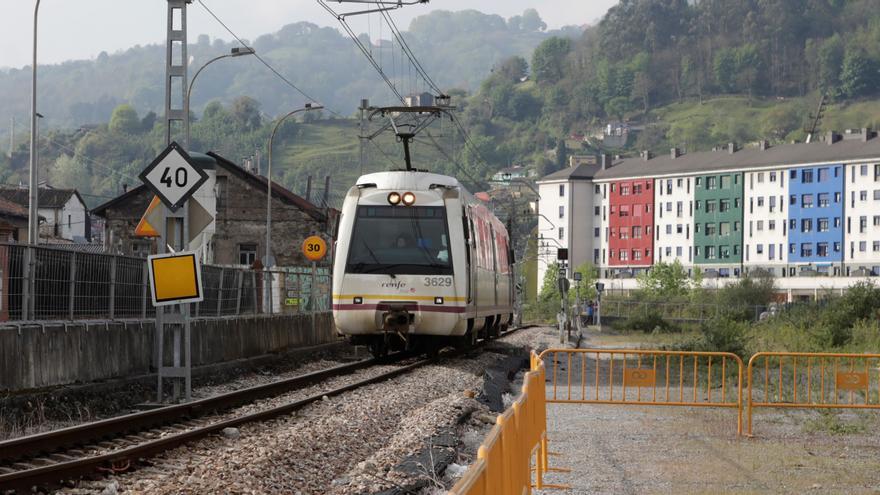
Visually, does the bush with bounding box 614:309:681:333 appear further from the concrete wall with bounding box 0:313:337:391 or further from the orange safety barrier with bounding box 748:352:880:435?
the concrete wall with bounding box 0:313:337:391

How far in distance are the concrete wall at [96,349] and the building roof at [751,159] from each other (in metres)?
119

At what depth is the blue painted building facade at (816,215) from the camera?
13675 cm

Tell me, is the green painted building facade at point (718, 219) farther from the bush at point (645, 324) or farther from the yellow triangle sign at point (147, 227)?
the yellow triangle sign at point (147, 227)

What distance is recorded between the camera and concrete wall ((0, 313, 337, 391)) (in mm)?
15711

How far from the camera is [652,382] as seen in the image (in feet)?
59.4

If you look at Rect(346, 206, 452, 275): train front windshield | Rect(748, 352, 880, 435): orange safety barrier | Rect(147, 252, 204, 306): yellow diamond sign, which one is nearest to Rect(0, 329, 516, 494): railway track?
Rect(147, 252, 204, 306): yellow diamond sign

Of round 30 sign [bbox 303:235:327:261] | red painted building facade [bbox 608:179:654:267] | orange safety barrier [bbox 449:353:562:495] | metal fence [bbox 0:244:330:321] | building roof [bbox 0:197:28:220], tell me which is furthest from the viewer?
red painted building facade [bbox 608:179:654:267]

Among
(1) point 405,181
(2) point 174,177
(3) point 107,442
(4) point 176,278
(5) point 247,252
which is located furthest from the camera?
(5) point 247,252

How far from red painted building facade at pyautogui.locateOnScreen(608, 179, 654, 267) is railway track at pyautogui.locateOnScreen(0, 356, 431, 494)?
14340 centimetres

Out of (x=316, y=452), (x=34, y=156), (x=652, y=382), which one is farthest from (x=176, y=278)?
(x=34, y=156)

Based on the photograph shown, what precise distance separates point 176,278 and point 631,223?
146896 mm

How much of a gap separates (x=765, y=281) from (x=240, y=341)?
3747 inches

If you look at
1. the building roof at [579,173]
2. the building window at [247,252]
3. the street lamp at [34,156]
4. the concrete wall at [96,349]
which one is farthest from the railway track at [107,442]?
the building roof at [579,173]

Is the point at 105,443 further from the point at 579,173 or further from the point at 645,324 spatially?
the point at 579,173
